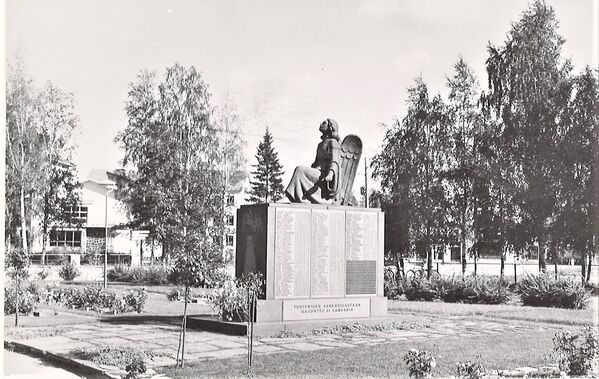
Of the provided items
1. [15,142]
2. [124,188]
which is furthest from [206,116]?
[15,142]

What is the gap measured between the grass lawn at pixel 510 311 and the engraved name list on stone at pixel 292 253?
5402 millimetres

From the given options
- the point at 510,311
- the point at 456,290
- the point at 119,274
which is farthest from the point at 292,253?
the point at 119,274

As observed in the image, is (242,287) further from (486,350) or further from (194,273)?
(486,350)

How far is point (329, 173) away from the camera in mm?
13562

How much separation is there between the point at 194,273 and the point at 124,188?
27195 mm

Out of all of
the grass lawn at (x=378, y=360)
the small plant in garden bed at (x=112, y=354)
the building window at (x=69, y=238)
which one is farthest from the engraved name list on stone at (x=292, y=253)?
the building window at (x=69, y=238)

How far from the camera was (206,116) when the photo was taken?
32250 millimetres

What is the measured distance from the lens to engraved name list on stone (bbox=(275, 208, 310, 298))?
12.5 meters

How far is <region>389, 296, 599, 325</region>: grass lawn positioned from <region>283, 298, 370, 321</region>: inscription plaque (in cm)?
400

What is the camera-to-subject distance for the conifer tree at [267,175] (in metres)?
56.7

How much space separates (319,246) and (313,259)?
0.29 metres

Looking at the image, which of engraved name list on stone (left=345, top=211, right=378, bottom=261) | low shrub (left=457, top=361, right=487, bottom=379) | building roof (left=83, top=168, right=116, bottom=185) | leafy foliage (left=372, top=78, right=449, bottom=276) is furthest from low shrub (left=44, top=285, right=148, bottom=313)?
building roof (left=83, top=168, right=116, bottom=185)

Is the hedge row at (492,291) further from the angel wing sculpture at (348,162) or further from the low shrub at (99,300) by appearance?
the low shrub at (99,300)

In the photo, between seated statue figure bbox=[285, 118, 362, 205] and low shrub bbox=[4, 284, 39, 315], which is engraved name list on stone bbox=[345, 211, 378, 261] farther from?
low shrub bbox=[4, 284, 39, 315]
